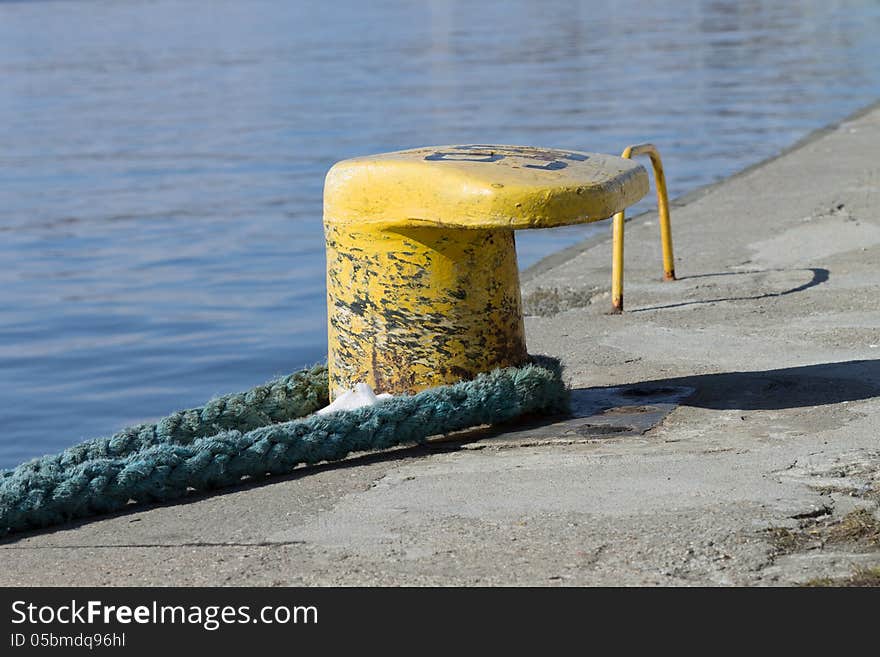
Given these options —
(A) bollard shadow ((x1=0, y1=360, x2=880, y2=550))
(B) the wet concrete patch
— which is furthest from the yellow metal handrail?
(B) the wet concrete patch

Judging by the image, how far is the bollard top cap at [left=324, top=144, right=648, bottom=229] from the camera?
167 inches

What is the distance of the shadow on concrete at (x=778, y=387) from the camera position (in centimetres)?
477

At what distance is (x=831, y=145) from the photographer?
1273 cm

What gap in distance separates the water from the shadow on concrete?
9.50ft

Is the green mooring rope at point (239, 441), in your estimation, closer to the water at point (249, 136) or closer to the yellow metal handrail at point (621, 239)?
the yellow metal handrail at point (621, 239)

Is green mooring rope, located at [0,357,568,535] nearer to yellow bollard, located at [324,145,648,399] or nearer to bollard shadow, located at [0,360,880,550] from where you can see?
bollard shadow, located at [0,360,880,550]

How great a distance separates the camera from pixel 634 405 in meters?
4.86

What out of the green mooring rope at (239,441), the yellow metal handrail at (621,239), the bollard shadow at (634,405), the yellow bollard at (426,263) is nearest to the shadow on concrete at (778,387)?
the bollard shadow at (634,405)

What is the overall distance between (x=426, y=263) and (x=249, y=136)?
12.7 meters

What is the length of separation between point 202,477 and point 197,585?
0.86 metres

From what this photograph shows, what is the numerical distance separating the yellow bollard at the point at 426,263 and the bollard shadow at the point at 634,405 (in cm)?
27

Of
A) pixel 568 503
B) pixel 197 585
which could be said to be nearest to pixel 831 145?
pixel 568 503

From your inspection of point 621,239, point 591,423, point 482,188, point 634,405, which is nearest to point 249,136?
point 621,239
